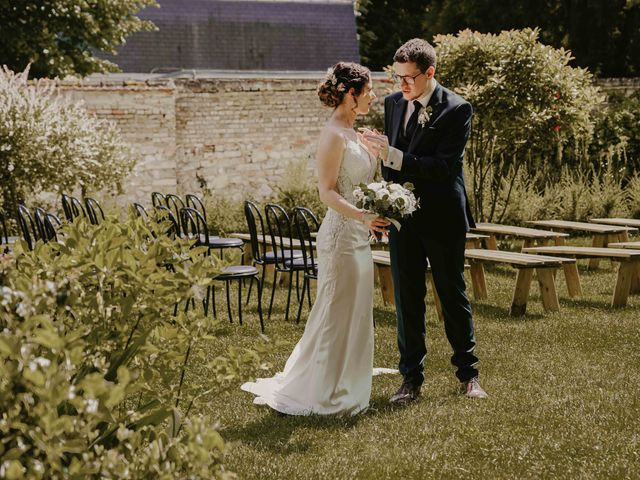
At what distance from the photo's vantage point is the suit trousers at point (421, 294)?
19.1ft

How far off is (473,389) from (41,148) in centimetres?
765

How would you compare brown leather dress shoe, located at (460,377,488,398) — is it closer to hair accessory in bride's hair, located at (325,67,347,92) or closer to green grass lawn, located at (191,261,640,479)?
green grass lawn, located at (191,261,640,479)

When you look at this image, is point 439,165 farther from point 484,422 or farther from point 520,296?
point 520,296

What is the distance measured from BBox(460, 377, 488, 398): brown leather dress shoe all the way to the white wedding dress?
0.65 meters

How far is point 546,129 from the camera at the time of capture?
13391mm

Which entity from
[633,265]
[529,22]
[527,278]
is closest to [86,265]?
[527,278]

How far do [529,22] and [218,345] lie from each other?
21.0 meters

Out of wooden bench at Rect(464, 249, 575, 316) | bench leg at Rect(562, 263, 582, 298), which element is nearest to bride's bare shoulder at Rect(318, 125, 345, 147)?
wooden bench at Rect(464, 249, 575, 316)

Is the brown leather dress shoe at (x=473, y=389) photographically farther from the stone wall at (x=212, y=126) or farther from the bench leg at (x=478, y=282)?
the stone wall at (x=212, y=126)

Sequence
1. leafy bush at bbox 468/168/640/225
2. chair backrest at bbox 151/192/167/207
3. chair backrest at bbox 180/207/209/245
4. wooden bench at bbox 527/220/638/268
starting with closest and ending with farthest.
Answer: chair backrest at bbox 180/207/209/245 → chair backrest at bbox 151/192/167/207 → wooden bench at bbox 527/220/638/268 → leafy bush at bbox 468/168/640/225

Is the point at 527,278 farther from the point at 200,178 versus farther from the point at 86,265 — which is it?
the point at 200,178

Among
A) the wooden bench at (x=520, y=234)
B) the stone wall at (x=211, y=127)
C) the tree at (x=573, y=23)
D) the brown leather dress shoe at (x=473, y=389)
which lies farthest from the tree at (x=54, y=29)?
the brown leather dress shoe at (x=473, y=389)

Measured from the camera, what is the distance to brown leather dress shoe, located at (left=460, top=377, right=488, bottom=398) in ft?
19.5

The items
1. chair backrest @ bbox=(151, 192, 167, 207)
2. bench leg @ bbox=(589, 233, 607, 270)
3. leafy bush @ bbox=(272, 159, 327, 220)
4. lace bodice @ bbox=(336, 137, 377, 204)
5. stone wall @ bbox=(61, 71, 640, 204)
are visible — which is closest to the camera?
lace bodice @ bbox=(336, 137, 377, 204)
